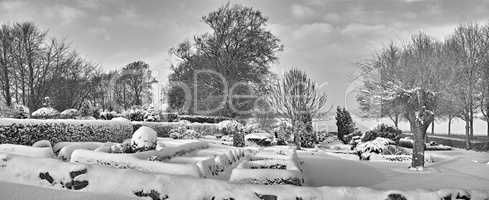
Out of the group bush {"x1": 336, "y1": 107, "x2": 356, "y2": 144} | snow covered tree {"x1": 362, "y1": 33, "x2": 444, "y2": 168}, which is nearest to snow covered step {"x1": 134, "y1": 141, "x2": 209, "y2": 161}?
snow covered tree {"x1": 362, "y1": 33, "x2": 444, "y2": 168}

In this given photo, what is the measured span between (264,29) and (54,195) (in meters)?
26.1

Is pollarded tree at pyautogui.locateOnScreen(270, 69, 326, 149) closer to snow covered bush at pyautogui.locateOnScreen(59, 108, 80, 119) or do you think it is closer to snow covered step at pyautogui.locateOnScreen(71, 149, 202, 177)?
snow covered bush at pyautogui.locateOnScreen(59, 108, 80, 119)

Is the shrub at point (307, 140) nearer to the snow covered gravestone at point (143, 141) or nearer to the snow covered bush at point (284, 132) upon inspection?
the snow covered bush at point (284, 132)

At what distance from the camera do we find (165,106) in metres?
41.4

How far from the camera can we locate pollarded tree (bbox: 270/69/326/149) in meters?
22.7

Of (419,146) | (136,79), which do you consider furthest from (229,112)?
(136,79)

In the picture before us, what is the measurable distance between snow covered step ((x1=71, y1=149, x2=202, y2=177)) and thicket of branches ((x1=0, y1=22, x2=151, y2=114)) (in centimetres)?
2127

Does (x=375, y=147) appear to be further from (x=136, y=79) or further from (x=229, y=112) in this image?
(x=136, y=79)

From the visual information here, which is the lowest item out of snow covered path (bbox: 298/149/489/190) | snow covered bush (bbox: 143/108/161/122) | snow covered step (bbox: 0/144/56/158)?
snow covered path (bbox: 298/149/489/190)

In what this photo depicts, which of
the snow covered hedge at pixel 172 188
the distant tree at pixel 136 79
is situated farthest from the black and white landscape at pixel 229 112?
the distant tree at pixel 136 79

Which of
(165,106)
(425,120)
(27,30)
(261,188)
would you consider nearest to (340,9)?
(425,120)

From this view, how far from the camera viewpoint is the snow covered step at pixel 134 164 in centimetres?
619

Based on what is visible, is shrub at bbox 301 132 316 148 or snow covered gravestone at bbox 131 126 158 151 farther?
shrub at bbox 301 132 316 148

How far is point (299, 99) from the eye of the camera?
22.7 metres
